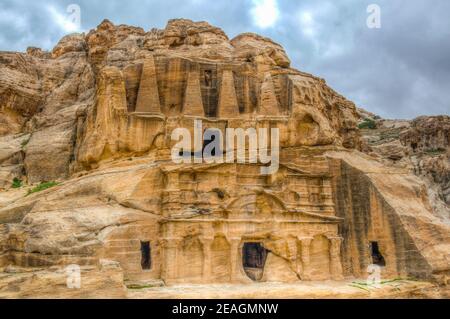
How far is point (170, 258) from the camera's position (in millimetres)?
31141

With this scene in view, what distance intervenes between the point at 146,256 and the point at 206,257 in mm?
3902

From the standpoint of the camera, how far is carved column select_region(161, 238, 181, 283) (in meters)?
30.9

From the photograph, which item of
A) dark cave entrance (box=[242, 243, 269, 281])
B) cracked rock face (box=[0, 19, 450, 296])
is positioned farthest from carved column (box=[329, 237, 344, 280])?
dark cave entrance (box=[242, 243, 269, 281])

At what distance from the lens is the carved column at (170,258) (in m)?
30.9

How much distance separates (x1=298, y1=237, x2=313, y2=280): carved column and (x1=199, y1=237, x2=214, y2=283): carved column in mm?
6500

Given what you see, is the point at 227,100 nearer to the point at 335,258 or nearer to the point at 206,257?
the point at 206,257

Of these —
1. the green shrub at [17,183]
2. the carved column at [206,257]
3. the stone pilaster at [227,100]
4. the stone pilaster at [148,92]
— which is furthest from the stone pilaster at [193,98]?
the green shrub at [17,183]

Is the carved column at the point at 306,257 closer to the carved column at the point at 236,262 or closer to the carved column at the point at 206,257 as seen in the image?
the carved column at the point at 236,262

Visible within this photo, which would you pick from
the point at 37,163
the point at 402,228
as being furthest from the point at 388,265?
the point at 37,163

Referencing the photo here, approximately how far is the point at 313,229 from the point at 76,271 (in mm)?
16955

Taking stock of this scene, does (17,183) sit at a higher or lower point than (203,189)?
higher

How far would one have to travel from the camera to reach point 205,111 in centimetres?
4031

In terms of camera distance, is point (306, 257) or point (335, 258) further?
point (335, 258)

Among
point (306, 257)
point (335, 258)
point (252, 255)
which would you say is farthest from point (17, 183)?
point (335, 258)
